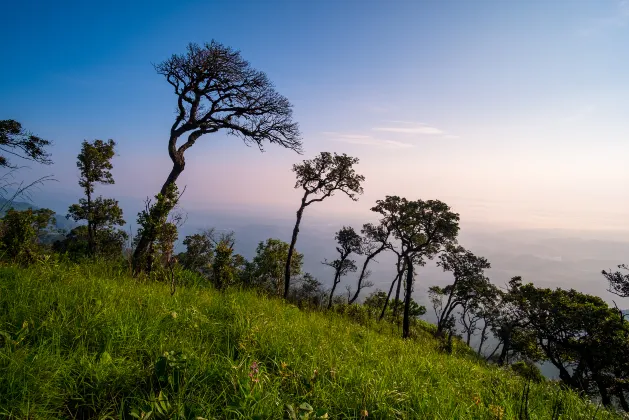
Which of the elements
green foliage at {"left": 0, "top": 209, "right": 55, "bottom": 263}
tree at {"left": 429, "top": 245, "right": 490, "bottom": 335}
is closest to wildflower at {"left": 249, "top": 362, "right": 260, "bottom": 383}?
green foliage at {"left": 0, "top": 209, "right": 55, "bottom": 263}

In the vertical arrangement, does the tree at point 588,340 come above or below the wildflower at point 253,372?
below

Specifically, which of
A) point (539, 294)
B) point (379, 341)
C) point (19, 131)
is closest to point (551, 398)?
point (379, 341)

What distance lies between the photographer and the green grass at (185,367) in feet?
7.62

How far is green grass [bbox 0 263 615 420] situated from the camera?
2322mm

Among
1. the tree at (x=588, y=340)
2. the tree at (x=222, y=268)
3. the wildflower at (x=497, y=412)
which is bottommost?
the tree at (x=588, y=340)

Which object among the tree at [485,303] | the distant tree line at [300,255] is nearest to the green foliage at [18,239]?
the distant tree line at [300,255]

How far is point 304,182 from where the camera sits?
22656 millimetres

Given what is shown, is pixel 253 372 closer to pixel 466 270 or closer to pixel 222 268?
pixel 222 268

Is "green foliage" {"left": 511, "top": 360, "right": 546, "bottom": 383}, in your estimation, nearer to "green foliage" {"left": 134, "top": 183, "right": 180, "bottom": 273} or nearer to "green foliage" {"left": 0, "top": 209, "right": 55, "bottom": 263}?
"green foliage" {"left": 134, "top": 183, "right": 180, "bottom": 273}

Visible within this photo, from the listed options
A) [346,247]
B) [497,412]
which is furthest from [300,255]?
[497,412]

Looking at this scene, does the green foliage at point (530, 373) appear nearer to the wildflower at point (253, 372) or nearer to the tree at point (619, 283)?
the wildflower at point (253, 372)

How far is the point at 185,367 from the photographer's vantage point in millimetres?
2631

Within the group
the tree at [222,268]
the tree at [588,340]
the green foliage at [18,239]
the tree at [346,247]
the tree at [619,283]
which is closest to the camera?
the green foliage at [18,239]

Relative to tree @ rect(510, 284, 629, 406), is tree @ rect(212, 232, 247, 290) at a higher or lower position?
higher
